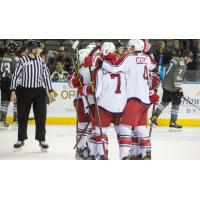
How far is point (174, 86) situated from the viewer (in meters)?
6.84

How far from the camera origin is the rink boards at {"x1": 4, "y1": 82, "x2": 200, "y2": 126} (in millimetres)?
6625

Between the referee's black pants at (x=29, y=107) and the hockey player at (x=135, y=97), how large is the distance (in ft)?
2.33

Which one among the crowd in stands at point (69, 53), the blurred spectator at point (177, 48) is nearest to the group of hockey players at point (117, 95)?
the crowd in stands at point (69, 53)

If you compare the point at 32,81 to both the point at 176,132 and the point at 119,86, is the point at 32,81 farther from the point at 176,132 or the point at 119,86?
the point at 176,132

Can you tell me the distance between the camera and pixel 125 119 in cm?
641

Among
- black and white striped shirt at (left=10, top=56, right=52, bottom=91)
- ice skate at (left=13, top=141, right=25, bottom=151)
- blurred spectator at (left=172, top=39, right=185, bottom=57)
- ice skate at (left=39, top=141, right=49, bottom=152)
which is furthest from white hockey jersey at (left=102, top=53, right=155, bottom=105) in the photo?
ice skate at (left=13, top=141, right=25, bottom=151)

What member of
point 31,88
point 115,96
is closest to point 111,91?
point 115,96

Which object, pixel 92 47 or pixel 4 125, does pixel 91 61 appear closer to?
pixel 92 47

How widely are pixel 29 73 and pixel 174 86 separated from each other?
1.31 meters

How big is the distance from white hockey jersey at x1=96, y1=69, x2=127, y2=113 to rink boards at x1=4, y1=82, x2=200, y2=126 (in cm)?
30

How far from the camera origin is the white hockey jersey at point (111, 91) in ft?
20.7

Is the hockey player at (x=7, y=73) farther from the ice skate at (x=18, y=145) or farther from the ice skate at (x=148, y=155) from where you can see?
the ice skate at (x=148, y=155)
